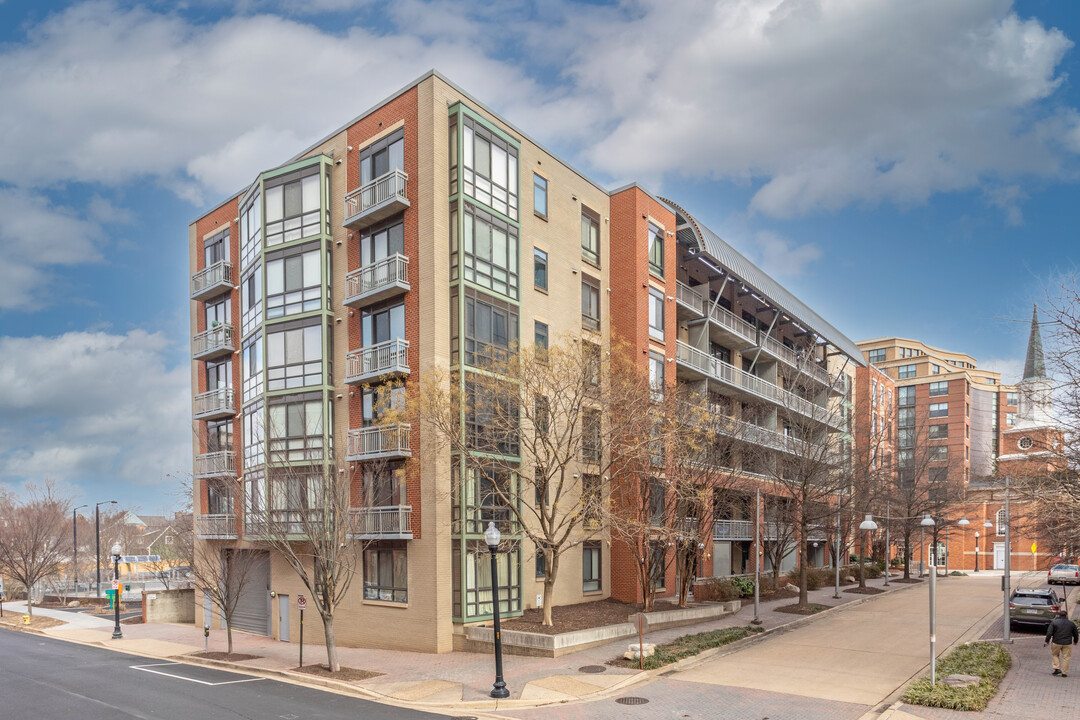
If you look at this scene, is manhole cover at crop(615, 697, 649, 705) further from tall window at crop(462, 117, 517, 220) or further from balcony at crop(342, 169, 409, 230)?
balcony at crop(342, 169, 409, 230)

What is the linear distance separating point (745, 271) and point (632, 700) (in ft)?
95.9

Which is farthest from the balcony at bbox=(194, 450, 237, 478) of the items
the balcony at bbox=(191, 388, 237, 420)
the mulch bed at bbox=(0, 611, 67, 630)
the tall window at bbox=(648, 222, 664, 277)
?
the tall window at bbox=(648, 222, 664, 277)

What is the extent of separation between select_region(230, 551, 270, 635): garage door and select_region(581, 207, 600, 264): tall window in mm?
18257

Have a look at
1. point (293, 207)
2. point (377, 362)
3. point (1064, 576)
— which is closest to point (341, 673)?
point (377, 362)

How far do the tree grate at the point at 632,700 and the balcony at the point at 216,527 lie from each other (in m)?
19.6

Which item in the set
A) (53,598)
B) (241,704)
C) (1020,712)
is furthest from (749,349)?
(53,598)

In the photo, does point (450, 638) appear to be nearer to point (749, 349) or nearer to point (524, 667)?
point (524, 667)

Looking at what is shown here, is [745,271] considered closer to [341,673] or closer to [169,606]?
[341,673]

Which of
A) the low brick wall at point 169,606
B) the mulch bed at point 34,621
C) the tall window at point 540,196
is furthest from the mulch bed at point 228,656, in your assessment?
the tall window at point 540,196

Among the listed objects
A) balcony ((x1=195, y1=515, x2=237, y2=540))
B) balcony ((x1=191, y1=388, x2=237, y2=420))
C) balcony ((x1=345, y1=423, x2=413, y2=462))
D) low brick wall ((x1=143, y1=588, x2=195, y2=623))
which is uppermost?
balcony ((x1=191, y1=388, x2=237, y2=420))

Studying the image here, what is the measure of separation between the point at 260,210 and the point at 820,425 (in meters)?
27.5

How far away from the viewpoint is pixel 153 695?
1966 centimetres

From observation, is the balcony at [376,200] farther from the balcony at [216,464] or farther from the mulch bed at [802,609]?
the mulch bed at [802,609]

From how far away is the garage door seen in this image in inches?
1258
